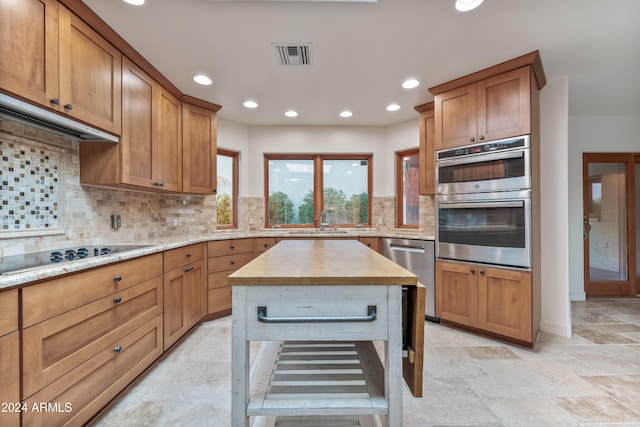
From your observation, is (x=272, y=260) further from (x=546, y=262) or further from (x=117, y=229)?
(x=546, y=262)

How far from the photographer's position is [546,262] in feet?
9.43

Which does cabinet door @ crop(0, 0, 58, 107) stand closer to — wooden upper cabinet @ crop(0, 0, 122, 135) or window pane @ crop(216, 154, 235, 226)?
wooden upper cabinet @ crop(0, 0, 122, 135)

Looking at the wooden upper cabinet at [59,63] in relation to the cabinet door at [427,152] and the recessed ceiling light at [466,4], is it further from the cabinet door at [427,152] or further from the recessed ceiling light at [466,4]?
the cabinet door at [427,152]

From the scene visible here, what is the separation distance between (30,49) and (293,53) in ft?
5.32

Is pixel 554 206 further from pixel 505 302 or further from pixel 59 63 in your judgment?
pixel 59 63

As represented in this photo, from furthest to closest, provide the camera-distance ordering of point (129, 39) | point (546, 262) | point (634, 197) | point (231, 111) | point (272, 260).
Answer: point (634, 197), point (231, 111), point (546, 262), point (129, 39), point (272, 260)

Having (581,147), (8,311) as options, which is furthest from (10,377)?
(581,147)

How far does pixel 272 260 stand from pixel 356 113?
2.93 metres

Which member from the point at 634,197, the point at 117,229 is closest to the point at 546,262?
the point at 634,197

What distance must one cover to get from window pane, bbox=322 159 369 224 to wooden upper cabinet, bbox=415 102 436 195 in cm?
120

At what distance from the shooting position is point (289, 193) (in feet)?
14.9

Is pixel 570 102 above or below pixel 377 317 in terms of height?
above

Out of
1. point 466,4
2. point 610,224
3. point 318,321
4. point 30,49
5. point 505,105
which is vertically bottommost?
point 318,321

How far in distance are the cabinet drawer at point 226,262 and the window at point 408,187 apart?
88.4 inches
